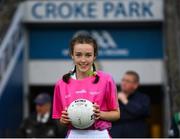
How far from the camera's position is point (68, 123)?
15.4 feet

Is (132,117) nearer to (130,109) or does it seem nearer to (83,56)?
(130,109)

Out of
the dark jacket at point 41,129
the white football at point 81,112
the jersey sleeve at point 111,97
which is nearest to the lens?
the white football at point 81,112

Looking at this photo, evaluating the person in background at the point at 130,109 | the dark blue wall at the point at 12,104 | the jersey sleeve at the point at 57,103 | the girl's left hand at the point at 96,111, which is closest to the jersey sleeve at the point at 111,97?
the girl's left hand at the point at 96,111

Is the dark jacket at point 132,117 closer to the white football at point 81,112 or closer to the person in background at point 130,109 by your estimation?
the person in background at point 130,109

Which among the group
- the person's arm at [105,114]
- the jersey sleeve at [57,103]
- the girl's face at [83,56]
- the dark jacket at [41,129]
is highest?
the girl's face at [83,56]

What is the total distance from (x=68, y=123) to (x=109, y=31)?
5777 millimetres

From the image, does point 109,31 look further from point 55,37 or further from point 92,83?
point 92,83

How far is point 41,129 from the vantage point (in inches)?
336

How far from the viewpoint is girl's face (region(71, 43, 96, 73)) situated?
4.68 m

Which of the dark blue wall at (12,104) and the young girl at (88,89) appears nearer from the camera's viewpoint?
the young girl at (88,89)

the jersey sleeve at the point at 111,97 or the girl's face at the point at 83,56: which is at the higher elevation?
the girl's face at the point at 83,56

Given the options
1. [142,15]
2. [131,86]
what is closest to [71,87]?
[131,86]

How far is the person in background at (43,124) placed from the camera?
8.48 metres

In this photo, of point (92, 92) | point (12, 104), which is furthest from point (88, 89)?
point (12, 104)
